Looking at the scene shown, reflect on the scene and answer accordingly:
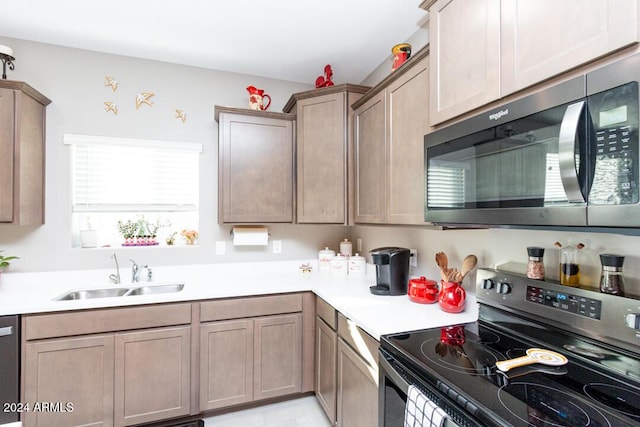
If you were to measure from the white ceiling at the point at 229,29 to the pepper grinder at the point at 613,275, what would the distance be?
64.3 inches

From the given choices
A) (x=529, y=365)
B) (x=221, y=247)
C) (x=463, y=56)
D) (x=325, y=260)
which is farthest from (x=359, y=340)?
(x=221, y=247)

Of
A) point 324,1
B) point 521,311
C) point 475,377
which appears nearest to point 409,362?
point 475,377

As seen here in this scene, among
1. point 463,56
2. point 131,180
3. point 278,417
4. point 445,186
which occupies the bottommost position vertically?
point 278,417

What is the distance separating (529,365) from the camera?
100 cm

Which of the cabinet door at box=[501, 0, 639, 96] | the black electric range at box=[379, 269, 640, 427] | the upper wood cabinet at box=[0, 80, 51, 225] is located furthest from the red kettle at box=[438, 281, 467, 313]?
the upper wood cabinet at box=[0, 80, 51, 225]

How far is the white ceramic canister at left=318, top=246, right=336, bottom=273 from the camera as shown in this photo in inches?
106

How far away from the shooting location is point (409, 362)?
109cm

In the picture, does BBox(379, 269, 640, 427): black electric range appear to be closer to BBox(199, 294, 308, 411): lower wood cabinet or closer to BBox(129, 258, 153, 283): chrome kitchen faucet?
BBox(199, 294, 308, 411): lower wood cabinet

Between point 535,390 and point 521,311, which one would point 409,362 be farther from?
point 521,311

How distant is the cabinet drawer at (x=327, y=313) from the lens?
1874 millimetres

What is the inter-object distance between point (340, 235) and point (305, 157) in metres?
0.92

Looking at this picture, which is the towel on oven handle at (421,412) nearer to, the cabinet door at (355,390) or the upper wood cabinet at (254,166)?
the cabinet door at (355,390)

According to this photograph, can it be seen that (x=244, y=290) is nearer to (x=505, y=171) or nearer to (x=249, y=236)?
(x=249, y=236)

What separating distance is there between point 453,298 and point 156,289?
2002 mm
